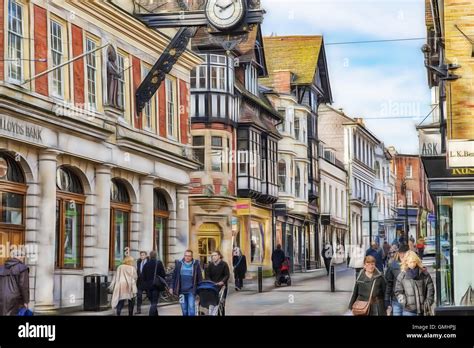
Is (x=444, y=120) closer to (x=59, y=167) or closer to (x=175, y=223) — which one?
(x=175, y=223)

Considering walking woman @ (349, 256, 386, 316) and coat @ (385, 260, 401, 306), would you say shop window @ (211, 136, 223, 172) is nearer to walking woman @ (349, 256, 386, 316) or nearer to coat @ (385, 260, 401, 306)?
walking woman @ (349, 256, 386, 316)

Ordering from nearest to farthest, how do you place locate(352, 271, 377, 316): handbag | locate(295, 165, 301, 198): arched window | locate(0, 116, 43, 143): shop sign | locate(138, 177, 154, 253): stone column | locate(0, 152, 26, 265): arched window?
locate(0, 116, 43, 143): shop sign, locate(0, 152, 26, 265): arched window, locate(352, 271, 377, 316): handbag, locate(138, 177, 154, 253): stone column, locate(295, 165, 301, 198): arched window

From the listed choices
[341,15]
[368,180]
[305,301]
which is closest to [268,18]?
[341,15]

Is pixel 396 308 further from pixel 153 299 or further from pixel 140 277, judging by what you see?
pixel 140 277

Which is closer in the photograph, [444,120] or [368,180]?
[444,120]

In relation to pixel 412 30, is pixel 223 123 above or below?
below

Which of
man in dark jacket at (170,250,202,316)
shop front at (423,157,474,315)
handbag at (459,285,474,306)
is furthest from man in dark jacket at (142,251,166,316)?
handbag at (459,285,474,306)

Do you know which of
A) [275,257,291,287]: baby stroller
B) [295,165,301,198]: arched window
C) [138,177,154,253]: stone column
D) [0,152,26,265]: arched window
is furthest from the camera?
[295,165,301,198]: arched window
